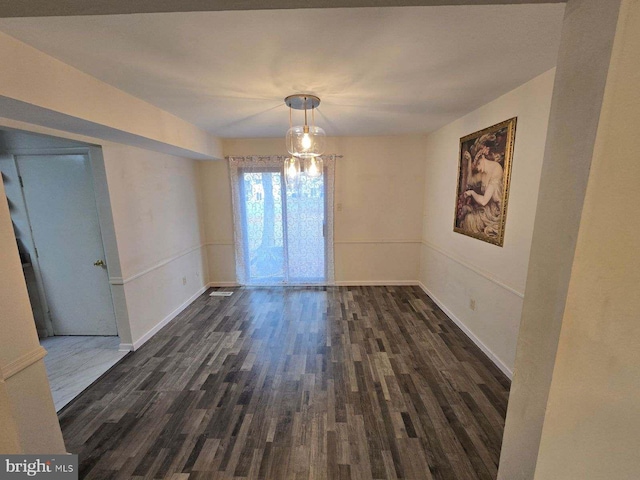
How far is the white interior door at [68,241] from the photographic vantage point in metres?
2.55

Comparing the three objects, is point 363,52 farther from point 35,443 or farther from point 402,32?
point 35,443

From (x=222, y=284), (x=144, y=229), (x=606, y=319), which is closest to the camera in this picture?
(x=606, y=319)

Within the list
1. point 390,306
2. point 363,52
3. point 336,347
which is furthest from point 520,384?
point 390,306

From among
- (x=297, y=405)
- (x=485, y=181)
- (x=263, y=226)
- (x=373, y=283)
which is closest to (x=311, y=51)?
(x=485, y=181)

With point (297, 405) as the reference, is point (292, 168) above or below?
above

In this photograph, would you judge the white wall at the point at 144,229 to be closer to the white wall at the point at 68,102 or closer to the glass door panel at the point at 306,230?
the white wall at the point at 68,102

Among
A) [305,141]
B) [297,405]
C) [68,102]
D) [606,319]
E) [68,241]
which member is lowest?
[297,405]

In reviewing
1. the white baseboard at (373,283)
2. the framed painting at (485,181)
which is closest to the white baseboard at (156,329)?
the white baseboard at (373,283)

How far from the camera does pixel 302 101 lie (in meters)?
2.11

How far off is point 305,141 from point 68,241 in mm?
2731

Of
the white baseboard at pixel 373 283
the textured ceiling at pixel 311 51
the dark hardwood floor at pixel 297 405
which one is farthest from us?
the white baseboard at pixel 373 283

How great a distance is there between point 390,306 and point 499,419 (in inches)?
71.9

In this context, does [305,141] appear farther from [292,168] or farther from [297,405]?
[297,405]

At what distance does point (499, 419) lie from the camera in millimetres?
1774
